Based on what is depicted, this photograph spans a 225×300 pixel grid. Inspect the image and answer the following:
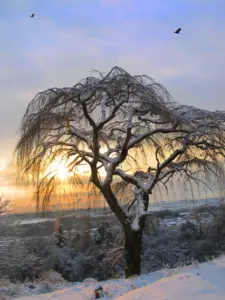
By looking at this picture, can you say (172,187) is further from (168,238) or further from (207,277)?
(168,238)

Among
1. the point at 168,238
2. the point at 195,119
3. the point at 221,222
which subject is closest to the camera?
the point at 195,119

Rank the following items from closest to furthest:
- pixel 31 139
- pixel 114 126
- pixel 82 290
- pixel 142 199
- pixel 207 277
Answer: pixel 207 277 → pixel 82 290 → pixel 31 139 → pixel 142 199 → pixel 114 126

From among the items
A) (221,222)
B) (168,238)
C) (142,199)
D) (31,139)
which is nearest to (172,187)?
(142,199)

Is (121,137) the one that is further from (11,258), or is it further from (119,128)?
(11,258)

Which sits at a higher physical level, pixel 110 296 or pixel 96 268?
pixel 110 296

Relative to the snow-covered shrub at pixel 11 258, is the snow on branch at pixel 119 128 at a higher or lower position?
higher

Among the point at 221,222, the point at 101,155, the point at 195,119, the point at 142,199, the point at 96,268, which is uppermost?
the point at 195,119

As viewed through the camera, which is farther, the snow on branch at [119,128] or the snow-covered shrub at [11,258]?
the snow-covered shrub at [11,258]

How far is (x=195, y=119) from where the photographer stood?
12.9 metres

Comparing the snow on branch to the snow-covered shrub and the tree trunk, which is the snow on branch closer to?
the tree trunk

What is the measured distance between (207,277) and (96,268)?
36167mm

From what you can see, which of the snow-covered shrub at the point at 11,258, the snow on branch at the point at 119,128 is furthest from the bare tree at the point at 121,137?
the snow-covered shrub at the point at 11,258

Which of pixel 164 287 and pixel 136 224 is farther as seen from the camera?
pixel 136 224

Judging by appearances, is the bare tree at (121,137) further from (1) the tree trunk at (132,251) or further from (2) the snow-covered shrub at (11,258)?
(2) the snow-covered shrub at (11,258)
